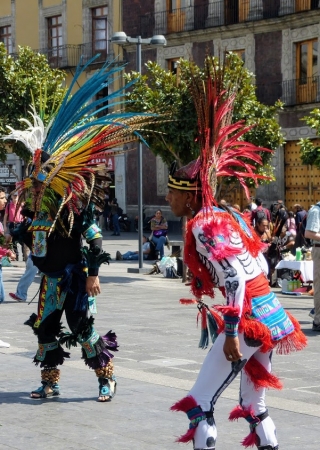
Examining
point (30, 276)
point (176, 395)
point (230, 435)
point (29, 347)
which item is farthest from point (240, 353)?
point (30, 276)

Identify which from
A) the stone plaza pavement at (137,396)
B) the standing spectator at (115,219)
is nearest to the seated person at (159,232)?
the stone plaza pavement at (137,396)

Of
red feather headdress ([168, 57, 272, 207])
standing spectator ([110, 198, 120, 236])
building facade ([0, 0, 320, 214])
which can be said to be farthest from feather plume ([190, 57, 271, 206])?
standing spectator ([110, 198, 120, 236])

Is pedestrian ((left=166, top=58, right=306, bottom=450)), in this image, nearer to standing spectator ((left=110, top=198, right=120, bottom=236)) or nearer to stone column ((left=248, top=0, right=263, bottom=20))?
stone column ((left=248, top=0, right=263, bottom=20))

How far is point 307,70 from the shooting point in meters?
35.9

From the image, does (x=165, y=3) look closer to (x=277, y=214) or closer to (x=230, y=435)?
(x=277, y=214)

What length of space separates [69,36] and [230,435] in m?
40.4

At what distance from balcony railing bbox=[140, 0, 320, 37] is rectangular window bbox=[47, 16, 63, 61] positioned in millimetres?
5322

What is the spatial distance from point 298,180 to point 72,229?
94.6 feet

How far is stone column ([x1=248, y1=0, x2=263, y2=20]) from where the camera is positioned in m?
36.9

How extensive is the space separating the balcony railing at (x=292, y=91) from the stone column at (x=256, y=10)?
247cm

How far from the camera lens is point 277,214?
2558cm

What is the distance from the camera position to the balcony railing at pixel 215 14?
36000mm

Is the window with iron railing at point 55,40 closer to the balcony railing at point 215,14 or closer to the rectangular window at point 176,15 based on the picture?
the balcony railing at point 215,14

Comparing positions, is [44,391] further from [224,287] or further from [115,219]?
[115,219]
